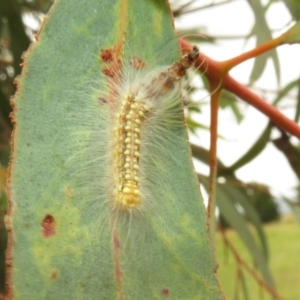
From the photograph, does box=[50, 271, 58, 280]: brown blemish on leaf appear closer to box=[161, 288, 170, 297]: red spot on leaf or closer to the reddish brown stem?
box=[161, 288, 170, 297]: red spot on leaf

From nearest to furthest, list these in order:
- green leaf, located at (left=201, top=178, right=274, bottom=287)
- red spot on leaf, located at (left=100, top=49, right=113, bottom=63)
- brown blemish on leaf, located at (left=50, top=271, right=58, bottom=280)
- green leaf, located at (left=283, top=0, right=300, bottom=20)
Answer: brown blemish on leaf, located at (left=50, top=271, right=58, bottom=280), red spot on leaf, located at (left=100, top=49, right=113, bottom=63), green leaf, located at (left=283, top=0, right=300, bottom=20), green leaf, located at (left=201, top=178, right=274, bottom=287)

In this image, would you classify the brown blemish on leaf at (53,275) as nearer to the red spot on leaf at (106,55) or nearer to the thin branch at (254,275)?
the red spot on leaf at (106,55)

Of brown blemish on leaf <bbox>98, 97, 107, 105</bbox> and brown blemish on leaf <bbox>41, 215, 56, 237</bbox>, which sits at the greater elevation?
brown blemish on leaf <bbox>98, 97, 107, 105</bbox>

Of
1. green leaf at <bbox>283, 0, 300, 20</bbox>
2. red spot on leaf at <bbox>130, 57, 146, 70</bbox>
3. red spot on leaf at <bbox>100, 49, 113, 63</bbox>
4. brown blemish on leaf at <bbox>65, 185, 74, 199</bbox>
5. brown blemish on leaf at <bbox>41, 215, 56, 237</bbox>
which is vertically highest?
green leaf at <bbox>283, 0, 300, 20</bbox>

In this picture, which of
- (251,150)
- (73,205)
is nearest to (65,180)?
(73,205)

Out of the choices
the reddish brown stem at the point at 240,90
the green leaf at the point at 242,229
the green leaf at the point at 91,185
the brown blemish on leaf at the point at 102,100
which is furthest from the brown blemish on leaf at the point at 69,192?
the green leaf at the point at 242,229

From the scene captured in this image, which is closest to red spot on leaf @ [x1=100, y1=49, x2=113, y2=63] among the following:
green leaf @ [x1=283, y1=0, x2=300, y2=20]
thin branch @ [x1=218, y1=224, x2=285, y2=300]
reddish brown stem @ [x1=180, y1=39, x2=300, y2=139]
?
reddish brown stem @ [x1=180, y1=39, x2=300, y2=139]

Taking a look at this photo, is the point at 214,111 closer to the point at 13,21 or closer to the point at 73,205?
the point at 73,205

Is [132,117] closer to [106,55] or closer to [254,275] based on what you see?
[106,55]
